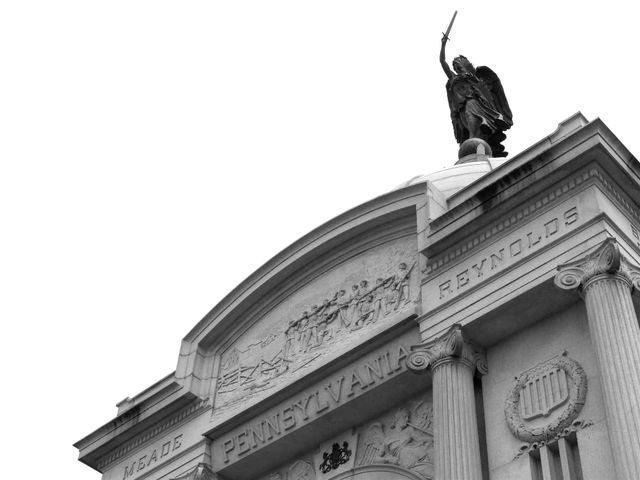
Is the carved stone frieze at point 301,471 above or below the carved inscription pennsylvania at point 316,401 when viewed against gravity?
below

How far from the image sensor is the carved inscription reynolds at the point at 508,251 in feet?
47.1

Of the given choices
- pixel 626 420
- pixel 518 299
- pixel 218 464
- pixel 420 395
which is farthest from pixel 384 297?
pixel 626 420

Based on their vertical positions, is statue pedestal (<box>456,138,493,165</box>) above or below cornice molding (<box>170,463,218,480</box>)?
above

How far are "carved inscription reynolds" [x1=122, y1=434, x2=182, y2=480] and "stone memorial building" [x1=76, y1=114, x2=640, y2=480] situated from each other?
0.11 ft

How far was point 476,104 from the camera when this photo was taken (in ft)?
82.1

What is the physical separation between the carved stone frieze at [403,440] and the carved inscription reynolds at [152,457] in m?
4.26

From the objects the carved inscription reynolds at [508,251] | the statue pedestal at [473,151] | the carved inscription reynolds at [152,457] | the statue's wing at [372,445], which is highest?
the statue pedestal at [473,151]

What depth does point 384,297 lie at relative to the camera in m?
16.8

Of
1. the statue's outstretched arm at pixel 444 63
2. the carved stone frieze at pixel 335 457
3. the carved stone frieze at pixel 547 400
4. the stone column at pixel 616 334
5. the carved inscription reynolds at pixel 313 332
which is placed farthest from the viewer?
the statue's outstretched arm at pixel 444 63

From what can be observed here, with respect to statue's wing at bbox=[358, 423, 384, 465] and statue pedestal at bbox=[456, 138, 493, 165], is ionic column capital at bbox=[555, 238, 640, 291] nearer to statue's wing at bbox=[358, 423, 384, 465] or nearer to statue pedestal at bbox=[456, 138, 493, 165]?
statue's wing at bbox=[358, 423, 384, 465]

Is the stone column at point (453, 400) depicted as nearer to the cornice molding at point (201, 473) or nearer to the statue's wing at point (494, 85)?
the cornice molding at point (201, 473)

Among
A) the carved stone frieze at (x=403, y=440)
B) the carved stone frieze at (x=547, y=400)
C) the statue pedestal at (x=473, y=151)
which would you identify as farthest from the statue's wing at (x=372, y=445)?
the statue pedestal at (x=473, y=151)

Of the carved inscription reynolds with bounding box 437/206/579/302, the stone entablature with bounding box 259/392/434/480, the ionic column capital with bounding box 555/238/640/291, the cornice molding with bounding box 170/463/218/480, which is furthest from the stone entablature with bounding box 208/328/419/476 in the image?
the ionic column capital with bounding box 555/238/640/291

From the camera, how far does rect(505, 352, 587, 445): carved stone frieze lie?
12.8 meters
